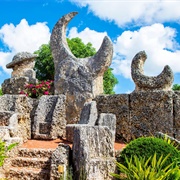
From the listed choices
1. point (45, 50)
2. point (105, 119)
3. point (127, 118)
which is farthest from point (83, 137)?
point (45, 50)

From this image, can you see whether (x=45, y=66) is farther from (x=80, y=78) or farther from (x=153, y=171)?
(x=153, y=171)

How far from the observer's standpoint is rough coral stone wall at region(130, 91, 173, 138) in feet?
35.1

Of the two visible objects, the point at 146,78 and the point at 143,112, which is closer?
the point at 143,112

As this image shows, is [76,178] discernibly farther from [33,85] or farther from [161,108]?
[33,85]

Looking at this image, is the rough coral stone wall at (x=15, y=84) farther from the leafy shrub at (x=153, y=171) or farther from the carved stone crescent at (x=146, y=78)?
the leafy shrub at (x=153, y=171)

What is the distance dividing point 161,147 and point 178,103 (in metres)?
4.15

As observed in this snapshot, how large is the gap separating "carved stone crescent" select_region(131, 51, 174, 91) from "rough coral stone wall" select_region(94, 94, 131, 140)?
72 centimetres

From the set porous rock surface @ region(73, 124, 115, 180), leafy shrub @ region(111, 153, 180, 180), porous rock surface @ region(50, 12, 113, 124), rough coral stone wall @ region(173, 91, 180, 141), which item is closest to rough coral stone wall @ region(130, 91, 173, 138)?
rough coral stone wall @ region(173, 91, 180, 141)

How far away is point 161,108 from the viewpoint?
425 inches

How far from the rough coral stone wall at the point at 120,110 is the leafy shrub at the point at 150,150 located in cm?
415

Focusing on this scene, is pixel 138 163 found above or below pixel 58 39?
below

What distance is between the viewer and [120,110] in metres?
11.4

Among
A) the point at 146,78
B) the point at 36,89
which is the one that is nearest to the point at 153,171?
the point at 146,78

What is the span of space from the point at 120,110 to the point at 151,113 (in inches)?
45.8
